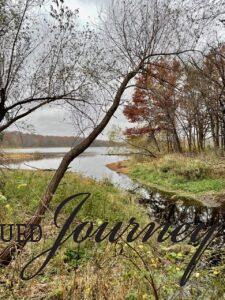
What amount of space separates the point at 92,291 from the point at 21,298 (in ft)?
2.90

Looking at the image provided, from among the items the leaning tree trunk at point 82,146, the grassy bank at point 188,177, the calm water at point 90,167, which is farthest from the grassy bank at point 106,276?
the grassy bank at point 188,177

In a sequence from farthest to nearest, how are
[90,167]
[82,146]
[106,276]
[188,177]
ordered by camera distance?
[90,167] → [188,177] → [82,146] → [106,276]

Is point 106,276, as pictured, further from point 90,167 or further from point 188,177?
point 90,167

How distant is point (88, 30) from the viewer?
1046cm

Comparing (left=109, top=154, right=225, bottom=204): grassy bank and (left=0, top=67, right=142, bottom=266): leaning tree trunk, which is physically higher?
(left=0, top=67, right=142, bottom=266): leaning tree trunk

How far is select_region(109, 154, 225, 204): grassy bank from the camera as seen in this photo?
52.9 feet

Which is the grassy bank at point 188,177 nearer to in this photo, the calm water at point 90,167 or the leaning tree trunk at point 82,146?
the calm water at point 90,167

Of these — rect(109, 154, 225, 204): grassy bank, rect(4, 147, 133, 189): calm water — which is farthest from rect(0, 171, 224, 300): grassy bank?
rect(109, 154, 225, 204): grassy bank

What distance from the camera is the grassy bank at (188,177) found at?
16.1 m

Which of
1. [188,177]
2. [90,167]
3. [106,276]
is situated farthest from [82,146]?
[90,167]

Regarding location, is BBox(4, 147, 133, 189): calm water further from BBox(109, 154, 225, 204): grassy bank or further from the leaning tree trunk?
BBox(109, 154, 225, 204): grassy bank

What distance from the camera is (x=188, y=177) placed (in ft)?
63.6

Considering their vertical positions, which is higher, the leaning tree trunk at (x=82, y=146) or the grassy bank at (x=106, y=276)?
the leaning tree trunk at (x=82, y=146)

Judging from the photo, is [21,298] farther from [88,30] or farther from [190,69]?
[88,30]
